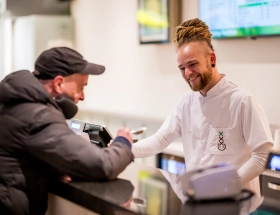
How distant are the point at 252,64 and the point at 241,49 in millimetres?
151

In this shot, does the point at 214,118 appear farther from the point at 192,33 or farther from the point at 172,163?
the point at 172,163

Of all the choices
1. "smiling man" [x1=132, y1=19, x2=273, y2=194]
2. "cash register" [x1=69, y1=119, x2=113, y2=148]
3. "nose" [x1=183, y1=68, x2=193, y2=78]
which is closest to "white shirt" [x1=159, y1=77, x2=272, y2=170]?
"smiling man" [x1=132, y1=19, x2=273, y2=194]

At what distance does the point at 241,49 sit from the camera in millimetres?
3369

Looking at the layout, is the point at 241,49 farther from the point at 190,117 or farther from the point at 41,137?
the point at 41,137

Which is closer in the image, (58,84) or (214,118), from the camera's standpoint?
(58,84)

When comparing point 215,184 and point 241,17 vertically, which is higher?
point 241,17

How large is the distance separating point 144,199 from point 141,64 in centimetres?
292

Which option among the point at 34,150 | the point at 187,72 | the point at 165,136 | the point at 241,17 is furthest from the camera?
the point at 241,17

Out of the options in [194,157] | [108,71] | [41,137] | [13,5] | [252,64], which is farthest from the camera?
[13,5]

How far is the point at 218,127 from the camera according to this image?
7.43 ft

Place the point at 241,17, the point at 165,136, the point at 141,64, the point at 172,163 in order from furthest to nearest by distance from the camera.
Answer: the point at 141,64 < the point at 172,163 < the point at 241,17 < the point at 165,136

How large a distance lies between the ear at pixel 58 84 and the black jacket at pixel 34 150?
0.06 m

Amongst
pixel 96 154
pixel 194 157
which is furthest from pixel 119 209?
pixel 194 157

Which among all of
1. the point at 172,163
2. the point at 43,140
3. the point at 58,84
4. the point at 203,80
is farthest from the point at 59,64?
the point at 172,163
